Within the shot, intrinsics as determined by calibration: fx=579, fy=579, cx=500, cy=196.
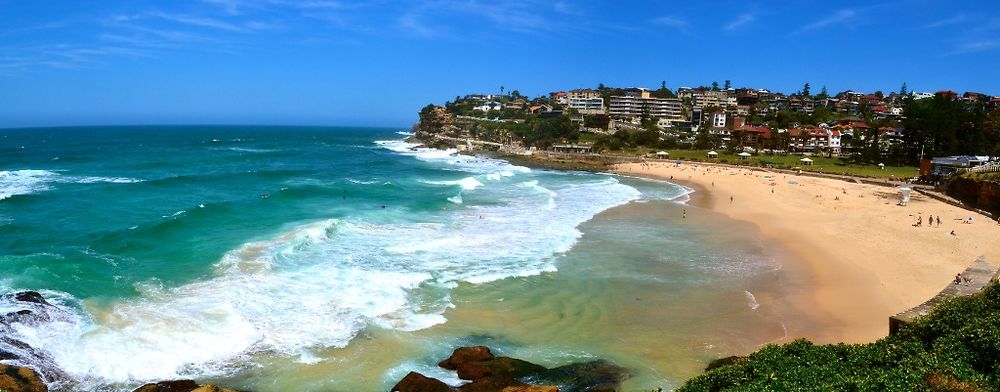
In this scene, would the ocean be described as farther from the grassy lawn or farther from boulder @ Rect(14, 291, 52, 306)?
the grassy lawn

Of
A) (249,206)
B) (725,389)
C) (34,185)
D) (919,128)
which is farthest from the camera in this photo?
(919,128)

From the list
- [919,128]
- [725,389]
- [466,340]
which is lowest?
[466,340]

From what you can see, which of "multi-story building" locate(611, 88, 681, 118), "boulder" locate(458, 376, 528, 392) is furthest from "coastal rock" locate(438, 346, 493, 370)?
"multi-story building" locate(611, 88, 681, 118)

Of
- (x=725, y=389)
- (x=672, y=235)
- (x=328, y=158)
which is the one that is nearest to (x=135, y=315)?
(x=725, y=389)

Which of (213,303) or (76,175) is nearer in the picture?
(213,303)

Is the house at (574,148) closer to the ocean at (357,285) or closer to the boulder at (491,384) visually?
the ocean at (357,285)

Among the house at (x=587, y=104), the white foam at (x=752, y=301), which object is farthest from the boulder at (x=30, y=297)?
the house at (x=587, y=104)

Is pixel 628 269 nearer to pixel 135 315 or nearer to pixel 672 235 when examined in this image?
pixel 672 235

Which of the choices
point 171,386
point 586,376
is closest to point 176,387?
point 171,386
